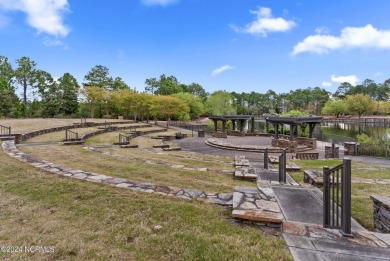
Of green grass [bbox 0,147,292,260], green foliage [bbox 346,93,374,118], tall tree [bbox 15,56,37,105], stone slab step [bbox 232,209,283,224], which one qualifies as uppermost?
tall tree [bbox 15,56,37,105]

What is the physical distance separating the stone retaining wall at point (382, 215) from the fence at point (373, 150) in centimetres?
1482

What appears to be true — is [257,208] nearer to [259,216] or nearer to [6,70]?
[259,216]

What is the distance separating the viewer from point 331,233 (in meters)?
2.90

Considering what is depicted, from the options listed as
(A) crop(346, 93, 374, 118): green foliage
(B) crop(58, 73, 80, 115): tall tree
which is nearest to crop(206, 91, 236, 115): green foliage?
(B) crop(58, 73, 80, 115): tall tree

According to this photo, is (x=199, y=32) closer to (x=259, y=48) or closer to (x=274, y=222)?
(x=259, y=48)

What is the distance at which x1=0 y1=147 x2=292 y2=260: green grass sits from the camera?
7.54ft

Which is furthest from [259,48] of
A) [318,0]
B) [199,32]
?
[318,0]

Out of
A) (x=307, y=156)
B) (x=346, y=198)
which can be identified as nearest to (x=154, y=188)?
(x=346, y=198)

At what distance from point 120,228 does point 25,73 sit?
5058 centimetres

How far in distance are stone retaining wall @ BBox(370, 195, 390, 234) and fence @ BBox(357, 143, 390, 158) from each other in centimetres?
1482

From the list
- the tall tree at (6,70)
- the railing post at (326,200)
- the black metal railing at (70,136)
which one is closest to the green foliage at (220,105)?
the black metal railing at (70,136)

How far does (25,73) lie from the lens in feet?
130

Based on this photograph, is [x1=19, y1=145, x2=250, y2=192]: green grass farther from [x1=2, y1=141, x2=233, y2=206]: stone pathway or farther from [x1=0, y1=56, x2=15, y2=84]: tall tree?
[x1=0, y1=56, x2=15, y2=84]: tall tree

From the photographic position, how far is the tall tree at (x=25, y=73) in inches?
1540
